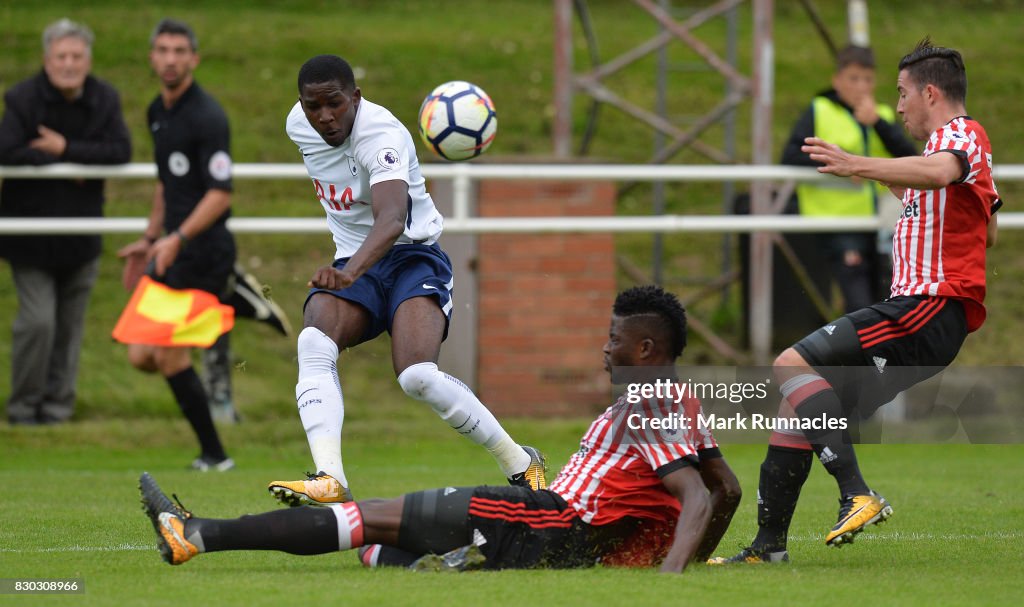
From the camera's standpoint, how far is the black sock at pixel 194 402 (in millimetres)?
9016

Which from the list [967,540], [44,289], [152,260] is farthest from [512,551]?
[44,289]

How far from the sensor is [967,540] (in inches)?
251

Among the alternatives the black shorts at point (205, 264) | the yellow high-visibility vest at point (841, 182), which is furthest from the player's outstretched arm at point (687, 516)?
the yellow high-visibility vest at point (841, 182)

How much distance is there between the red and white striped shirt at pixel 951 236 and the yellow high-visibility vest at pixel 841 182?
172 inches

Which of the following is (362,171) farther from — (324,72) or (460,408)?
(460,408)

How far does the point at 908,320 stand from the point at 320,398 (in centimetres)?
252

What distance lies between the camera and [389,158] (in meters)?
6.36

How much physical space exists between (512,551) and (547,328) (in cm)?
588

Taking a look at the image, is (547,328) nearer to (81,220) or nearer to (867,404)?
(81,220)

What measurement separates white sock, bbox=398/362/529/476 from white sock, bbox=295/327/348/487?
313 millimetres

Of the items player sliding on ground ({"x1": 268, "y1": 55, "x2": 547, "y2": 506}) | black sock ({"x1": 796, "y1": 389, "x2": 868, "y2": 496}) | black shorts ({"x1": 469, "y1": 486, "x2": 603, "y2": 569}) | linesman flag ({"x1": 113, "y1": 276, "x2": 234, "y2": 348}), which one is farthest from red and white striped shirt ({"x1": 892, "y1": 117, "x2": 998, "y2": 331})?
linesman flag ({"x1": 113, "y1": 276, "x2": 234, "y2": 348})

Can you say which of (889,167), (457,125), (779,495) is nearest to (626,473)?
(779,495)

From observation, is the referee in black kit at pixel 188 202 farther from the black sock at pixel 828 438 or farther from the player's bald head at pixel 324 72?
the black sock at pixel 828 438

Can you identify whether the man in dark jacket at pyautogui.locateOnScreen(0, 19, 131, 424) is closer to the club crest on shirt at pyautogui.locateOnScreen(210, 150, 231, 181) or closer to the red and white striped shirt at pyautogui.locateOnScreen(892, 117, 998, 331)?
the club crest on shirt at pyautogui.locateOnScreen(210, 150, 231, 181)
